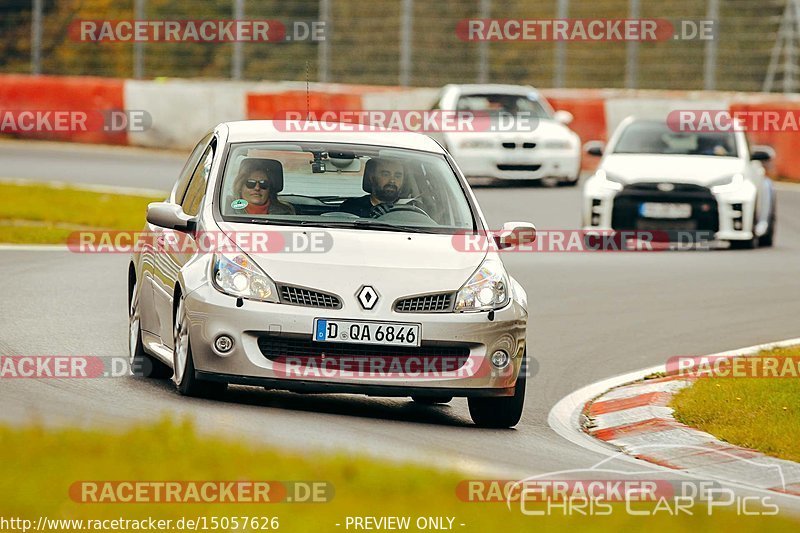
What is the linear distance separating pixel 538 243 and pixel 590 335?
21.8 ft

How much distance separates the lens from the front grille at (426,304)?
8914mm

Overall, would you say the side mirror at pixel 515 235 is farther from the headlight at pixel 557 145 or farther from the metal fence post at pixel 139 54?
the metal fence post at pixel 139 54

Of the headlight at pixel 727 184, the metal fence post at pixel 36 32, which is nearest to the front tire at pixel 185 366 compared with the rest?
the headlight at pixel 727 184

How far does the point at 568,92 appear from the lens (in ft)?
100

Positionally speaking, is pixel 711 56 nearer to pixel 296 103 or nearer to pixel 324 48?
pixel 296 103

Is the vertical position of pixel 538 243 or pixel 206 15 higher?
pixel 206 15

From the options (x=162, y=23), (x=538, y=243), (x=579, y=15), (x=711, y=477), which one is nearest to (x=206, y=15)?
(x=162, y=23)

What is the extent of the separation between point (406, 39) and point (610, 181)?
12.2 meters

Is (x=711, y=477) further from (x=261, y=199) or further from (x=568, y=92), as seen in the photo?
(x=568, y=92)

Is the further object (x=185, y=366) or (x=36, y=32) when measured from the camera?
(x=36, y=32)

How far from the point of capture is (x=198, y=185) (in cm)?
1019

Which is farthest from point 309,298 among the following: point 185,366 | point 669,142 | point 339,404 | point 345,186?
point 669,142

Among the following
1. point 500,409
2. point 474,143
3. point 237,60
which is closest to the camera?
point 500,409

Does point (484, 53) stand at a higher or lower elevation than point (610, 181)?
higher
